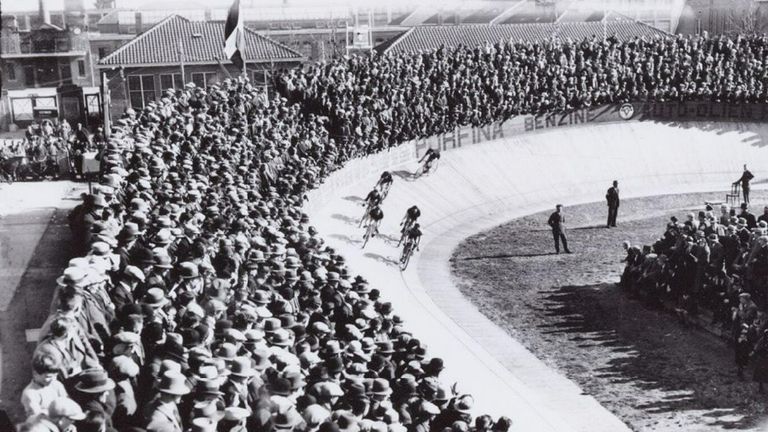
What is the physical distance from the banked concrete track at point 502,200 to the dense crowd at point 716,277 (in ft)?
11.2

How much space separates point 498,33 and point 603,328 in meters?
42.8

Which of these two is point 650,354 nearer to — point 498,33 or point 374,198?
point 374,198

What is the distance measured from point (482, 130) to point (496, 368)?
768 inches

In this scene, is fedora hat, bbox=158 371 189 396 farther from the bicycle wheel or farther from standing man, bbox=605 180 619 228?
standing man, bbox=605 180 619 228

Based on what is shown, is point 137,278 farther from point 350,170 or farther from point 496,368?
point 350,170

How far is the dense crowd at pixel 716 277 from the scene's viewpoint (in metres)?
17.1

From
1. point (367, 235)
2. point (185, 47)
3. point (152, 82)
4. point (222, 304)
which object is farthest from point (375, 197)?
point (185, 47)

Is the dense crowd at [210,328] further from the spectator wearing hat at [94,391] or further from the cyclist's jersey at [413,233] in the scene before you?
the cyclist's jersey at [413,233]

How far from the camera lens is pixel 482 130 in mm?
36062

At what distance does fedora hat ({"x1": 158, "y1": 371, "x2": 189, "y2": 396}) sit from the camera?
762 cm

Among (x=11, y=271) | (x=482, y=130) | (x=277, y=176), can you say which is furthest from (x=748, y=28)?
(x=11, y=271)

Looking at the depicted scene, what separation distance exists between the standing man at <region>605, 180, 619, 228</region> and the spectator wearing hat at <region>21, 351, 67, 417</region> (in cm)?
2357

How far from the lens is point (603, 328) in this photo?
20.0 metres

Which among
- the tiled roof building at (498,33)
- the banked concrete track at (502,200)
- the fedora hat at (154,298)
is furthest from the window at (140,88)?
the fedora hat at (154,298)
